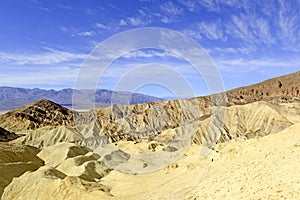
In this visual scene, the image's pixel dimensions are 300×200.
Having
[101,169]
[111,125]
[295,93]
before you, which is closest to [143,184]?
[101,169]

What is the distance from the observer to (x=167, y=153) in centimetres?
7100

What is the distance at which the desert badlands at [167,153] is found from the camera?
2206 centimetres

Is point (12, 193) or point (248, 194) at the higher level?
point (248, 194)

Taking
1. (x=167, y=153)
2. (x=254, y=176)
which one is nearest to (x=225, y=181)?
(x=254, y=176)

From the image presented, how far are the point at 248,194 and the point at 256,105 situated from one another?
101895 millimetres

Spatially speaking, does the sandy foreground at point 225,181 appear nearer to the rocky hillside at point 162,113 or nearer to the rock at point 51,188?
the rock at point 51,188

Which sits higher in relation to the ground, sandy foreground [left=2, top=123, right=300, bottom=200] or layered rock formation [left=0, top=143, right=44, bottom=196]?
sandy foreground [left=2, top=123, right=300, bottom=200]

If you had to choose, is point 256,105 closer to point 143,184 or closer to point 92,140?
point 92,140

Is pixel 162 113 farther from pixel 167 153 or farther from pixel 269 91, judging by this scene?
pixel 167 153

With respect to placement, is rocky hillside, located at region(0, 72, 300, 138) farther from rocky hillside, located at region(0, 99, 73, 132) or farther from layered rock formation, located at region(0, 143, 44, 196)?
layered rock formation, located at region(0, 143, 44, 196)

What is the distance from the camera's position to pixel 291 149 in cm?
2286

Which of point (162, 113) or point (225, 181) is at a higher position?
point (225, 181)

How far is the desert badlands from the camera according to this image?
2206 cm

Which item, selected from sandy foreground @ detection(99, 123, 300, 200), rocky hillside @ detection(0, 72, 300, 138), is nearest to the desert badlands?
sandy foreground @ detection(99, 123, 300, 200)
